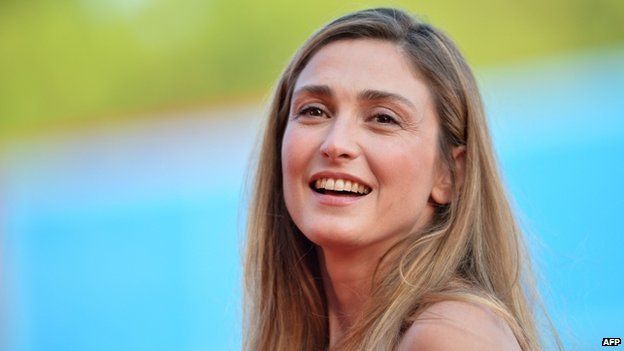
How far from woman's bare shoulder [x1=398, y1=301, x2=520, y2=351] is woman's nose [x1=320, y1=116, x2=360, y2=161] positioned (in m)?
0.36

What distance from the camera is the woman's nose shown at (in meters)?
1.98

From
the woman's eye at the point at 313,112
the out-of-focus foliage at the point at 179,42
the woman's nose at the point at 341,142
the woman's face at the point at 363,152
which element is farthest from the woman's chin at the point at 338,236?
the out-of-focus foliage at the point at 179,42

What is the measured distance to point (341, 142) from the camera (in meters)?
1.97

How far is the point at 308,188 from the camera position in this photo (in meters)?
2.06

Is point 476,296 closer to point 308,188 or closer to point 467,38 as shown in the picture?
point 308,188

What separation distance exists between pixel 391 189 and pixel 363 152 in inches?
3.8

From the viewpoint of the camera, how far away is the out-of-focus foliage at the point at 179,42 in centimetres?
360

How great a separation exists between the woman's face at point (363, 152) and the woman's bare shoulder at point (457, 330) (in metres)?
0.27

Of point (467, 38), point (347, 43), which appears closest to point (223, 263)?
point (467, 38)

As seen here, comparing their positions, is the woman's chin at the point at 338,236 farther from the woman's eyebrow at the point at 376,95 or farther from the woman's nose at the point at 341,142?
the woman's eyebrow at the point at 376,95

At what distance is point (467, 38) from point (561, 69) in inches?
15.3

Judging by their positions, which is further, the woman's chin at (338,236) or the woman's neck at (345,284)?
the woman's neck at (345,284)

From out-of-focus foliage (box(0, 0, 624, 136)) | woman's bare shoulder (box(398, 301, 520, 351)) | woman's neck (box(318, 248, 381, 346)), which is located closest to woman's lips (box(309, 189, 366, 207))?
woman's neck (box(318, 248, 381, 346))

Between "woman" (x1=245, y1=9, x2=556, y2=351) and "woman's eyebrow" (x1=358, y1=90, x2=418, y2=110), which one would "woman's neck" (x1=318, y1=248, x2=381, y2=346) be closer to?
"woman" (x1=245, y1=9, x2=556, y2=351)
